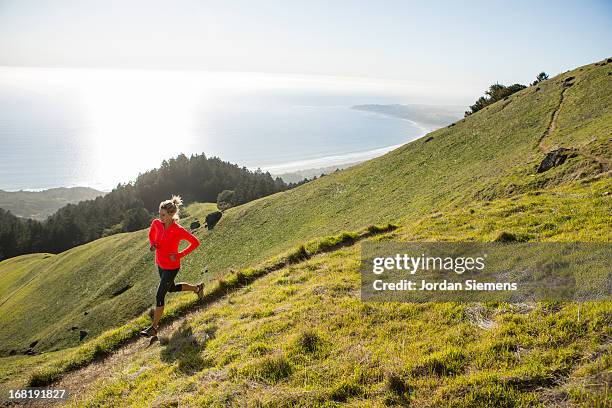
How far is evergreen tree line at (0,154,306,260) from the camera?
130m

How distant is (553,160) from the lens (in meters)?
22.4

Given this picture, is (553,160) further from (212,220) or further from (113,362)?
(212,220)

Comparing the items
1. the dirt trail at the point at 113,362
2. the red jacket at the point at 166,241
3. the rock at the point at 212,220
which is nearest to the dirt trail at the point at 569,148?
the red jacket at the point at 166,241

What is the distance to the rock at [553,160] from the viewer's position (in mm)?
22156

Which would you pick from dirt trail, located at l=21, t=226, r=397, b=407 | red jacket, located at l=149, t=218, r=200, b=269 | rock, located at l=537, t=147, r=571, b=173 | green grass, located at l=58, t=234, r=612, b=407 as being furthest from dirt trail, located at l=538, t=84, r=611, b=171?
dirt trail, located at l=21, t=226, r=397, b=407

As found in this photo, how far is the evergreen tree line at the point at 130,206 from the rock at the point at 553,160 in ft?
325

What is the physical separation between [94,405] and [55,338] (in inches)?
1487

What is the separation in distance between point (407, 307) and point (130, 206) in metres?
162

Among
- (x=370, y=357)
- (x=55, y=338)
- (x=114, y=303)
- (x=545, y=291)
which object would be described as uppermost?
(x=545, y=291)

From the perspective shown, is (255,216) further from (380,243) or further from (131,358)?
→ (131,358)

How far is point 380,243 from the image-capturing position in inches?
628

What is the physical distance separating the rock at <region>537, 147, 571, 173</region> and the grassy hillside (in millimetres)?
622

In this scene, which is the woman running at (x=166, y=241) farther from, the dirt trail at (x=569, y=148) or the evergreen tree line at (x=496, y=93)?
the evergreen tree line at (x=496, y=93)

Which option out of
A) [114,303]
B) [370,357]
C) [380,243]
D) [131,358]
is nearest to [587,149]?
[380,243]
